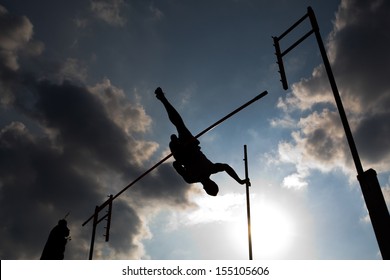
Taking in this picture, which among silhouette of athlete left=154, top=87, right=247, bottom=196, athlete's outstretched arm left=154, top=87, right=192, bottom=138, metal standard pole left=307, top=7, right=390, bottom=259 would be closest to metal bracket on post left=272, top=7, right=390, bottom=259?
metal standard pole left=307, top=7, right=390, bottom=259

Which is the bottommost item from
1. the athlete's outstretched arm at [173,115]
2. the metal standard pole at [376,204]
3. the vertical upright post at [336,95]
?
the metal standard pole at [376,204]

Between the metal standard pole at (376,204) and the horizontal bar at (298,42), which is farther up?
the horizontal bar at (298,42)

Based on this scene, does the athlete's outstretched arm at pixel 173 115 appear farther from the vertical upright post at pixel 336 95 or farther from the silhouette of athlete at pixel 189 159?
the vertical upright post at pixel 336 95

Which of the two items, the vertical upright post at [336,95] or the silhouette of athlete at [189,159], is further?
the silhouette of athlete at [189,159]

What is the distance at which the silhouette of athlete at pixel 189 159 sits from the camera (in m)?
8.94

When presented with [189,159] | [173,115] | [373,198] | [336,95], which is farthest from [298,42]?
[373,198]

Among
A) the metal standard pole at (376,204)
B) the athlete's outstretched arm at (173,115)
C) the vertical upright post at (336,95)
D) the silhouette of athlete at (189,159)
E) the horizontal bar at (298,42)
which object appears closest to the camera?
the metal standard pole at (376,204)

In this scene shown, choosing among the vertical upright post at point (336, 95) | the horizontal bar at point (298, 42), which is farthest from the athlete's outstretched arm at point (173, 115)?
the vertical upright post at point (336, 95)

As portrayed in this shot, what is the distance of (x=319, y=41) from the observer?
6.74 m

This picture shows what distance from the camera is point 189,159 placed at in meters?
9.19

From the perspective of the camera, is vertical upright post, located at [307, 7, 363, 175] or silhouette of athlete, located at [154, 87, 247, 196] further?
silhouette of athlete, located at [154, 87, 247, 196]

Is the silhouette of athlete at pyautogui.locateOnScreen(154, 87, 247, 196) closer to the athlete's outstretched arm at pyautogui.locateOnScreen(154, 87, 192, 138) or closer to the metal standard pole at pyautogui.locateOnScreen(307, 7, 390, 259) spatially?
the athlete's outstretched arm at pyautogui.locateOnScreen(154, 87, 192, 138)

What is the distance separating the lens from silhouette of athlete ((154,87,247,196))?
8.94 metres

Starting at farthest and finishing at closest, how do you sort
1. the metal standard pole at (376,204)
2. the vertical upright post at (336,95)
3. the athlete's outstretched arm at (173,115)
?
the athlete's outstretched arm at (173,115) → the vertical upright post at (336,95) → the metal standard pole at (376,204)
